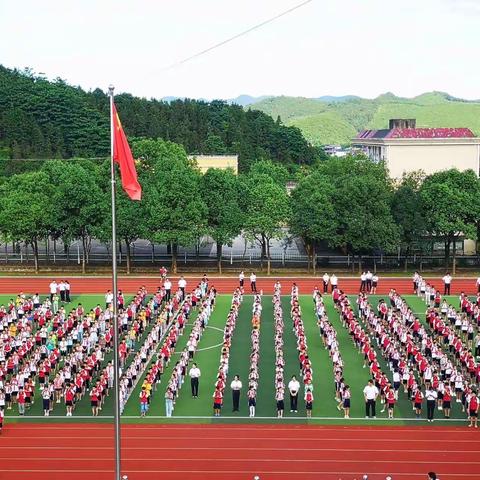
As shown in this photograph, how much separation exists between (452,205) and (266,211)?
922 cm

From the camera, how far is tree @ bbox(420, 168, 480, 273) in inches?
1576

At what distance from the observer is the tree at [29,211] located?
40250 mm

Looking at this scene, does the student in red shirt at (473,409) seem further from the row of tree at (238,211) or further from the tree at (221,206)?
the tree at (221,206)

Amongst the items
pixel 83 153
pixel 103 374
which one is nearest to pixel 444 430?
pixel 103 374

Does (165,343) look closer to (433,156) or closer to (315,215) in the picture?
(315,215)

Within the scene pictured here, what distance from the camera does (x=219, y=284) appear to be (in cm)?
3834

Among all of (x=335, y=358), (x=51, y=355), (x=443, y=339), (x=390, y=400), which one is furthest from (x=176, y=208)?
(x=390, y=400)

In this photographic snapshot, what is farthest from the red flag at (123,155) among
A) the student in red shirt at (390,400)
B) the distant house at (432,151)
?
the distant house at (432,151)

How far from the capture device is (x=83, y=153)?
246 feet

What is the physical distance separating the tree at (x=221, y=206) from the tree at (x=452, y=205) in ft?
31.0

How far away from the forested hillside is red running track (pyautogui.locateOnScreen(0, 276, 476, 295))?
29356mm

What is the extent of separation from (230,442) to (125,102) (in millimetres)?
80194

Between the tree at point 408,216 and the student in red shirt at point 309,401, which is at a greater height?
the tree at point 408,216

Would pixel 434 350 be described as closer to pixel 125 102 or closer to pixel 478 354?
pixel 478 354
